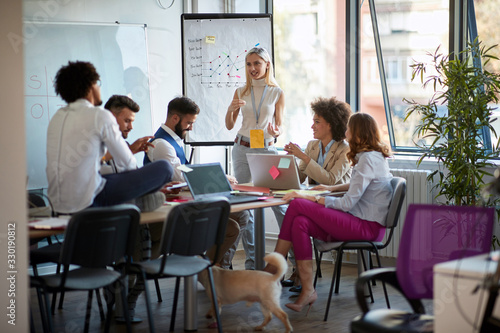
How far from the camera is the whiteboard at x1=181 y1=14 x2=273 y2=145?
5.95 meters

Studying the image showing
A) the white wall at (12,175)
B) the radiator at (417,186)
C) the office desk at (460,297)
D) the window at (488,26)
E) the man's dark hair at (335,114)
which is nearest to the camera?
the office desk at (460,297)

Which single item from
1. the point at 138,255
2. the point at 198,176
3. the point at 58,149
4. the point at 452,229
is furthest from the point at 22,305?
the point at 452,229

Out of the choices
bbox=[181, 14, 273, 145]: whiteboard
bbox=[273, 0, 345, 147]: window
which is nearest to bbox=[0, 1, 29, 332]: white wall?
bbox=[181, 14, 273, 145]: whiteboard

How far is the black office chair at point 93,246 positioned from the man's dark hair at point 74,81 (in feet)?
2.15

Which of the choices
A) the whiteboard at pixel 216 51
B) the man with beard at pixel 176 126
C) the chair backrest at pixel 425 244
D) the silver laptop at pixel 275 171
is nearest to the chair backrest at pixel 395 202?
the silver laptop at pixel 275 171

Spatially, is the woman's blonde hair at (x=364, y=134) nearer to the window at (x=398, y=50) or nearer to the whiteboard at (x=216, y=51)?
the window at (x=398, y=50)

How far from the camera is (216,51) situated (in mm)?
5988

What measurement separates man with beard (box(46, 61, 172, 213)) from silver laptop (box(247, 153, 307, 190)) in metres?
1.17

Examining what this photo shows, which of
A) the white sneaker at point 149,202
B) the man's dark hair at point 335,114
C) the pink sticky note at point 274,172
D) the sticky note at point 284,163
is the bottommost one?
the white sneaker at point 149,202

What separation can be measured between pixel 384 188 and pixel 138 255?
1573mm

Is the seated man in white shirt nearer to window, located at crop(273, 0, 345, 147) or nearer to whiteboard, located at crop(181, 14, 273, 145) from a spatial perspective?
whiteboard, located at crop(181, 14, 273, 145)

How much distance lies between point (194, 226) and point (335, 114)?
1644 millimetres

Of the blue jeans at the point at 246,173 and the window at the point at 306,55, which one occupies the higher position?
the window at the point at 306,55

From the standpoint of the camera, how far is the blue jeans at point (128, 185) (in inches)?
136
